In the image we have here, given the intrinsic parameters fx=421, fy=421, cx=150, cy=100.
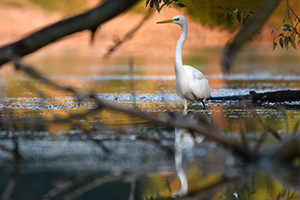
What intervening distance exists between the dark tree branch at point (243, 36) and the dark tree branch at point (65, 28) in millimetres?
740

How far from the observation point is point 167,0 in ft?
8.91

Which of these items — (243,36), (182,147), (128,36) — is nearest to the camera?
(243,36)

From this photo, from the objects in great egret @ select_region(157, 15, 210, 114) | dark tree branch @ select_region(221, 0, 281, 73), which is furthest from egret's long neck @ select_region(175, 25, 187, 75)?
dark tree branch @ select_region(221, 0, 281, 73)

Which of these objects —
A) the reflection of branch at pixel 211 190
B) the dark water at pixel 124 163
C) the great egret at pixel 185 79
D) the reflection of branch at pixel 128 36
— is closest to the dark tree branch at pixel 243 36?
the dark water at pixel 124 163

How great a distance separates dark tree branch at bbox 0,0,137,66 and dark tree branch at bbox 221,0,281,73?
740 mm

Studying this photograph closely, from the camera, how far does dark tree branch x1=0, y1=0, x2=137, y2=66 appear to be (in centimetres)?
160

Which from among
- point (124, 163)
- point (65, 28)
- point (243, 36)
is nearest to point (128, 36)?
point (65, 28)

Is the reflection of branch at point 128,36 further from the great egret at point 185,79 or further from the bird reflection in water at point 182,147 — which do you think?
the great egret at point 185,79

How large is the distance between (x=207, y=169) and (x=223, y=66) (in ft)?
5.69

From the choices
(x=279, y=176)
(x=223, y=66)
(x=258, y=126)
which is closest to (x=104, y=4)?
(x=223, y=66)

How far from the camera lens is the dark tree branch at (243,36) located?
0.95 m

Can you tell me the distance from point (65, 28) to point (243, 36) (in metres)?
0.83

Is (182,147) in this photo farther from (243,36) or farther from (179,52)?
(243,36)

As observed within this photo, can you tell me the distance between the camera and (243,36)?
0.99 m
